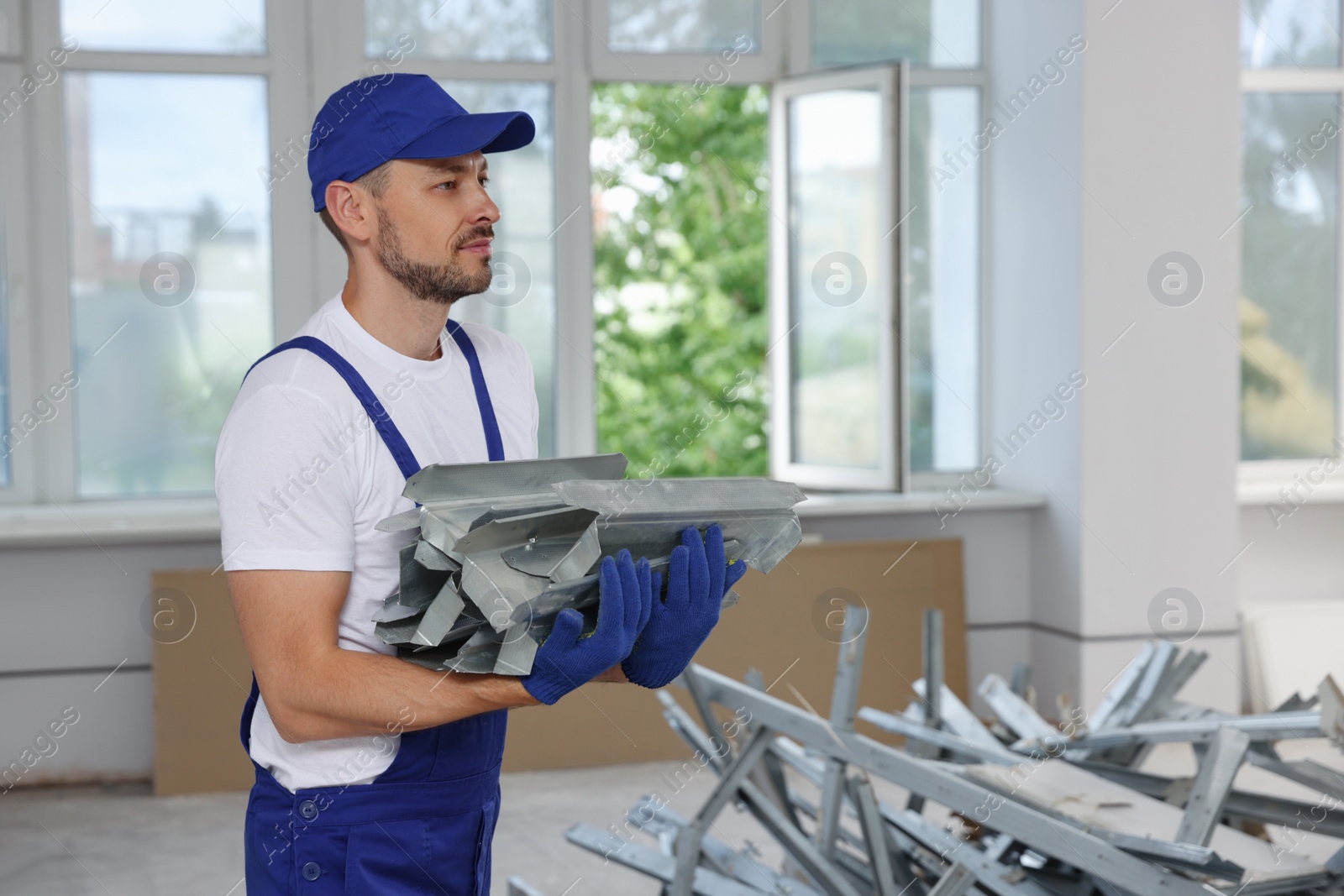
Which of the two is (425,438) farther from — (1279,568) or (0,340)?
(1279,568)

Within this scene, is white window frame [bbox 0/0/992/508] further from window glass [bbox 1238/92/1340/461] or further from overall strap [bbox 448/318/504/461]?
overall strap [bbox 448/318/504/461]

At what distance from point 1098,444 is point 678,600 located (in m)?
3.48

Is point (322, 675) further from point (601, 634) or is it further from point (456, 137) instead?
point (456, 137)

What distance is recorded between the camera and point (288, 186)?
4.52 m

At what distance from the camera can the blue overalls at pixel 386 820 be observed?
1341 millimetres

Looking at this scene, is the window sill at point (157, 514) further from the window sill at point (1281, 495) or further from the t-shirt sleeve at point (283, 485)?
the t-shirt sleeve at point (283, 485)

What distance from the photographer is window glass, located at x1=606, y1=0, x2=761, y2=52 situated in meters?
4.79

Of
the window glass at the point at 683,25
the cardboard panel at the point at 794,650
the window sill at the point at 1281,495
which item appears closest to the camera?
the cardboard panel at the point at 794,650

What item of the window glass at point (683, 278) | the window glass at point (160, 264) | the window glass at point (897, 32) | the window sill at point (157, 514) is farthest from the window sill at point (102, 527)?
the window glass at point (683, 278)

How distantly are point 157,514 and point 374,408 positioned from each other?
10.7 feet

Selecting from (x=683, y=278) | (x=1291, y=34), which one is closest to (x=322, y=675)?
(x=1291, y=34)

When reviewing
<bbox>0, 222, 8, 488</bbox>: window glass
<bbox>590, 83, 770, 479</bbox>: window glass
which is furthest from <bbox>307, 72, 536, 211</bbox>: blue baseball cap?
<bbox>590, 83, 770, 479</bbox>: window glass

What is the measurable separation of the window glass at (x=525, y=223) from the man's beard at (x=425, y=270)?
10.6 ft

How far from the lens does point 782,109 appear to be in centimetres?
485
